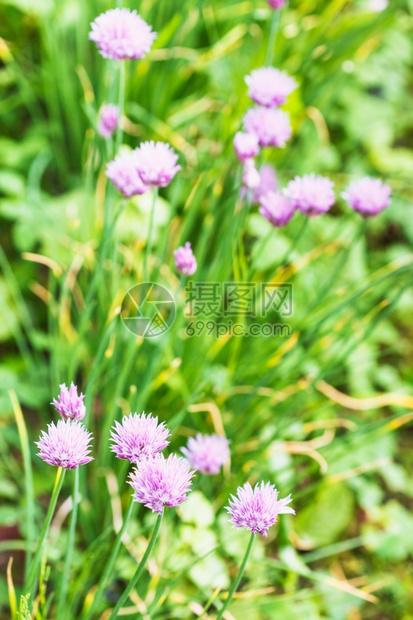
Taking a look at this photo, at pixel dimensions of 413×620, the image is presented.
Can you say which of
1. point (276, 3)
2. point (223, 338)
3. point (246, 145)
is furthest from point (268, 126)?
point (223, 338)

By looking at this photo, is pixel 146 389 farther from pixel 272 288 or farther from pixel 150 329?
pixel 272 288

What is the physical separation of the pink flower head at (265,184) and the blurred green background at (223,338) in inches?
2.7

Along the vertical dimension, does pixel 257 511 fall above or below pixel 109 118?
below

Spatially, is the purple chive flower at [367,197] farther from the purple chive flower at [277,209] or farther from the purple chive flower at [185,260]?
Answer: the purple chive flower at [185,260]

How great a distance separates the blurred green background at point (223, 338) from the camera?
3.62 ft

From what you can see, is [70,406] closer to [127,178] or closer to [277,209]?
[127,178]

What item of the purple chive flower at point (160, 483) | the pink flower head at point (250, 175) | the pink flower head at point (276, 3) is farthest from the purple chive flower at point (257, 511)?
the pink flower head at point (276, 3)

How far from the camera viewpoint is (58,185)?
176 cm

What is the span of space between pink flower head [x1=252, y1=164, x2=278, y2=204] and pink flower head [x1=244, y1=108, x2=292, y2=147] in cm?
34

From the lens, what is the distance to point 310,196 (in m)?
0.91

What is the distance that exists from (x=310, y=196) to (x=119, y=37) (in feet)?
1.11

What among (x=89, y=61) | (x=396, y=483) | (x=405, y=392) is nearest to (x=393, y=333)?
(x=405, y=392)

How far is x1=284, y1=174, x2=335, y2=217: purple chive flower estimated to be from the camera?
91cm

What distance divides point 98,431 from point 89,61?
1.02 metres
